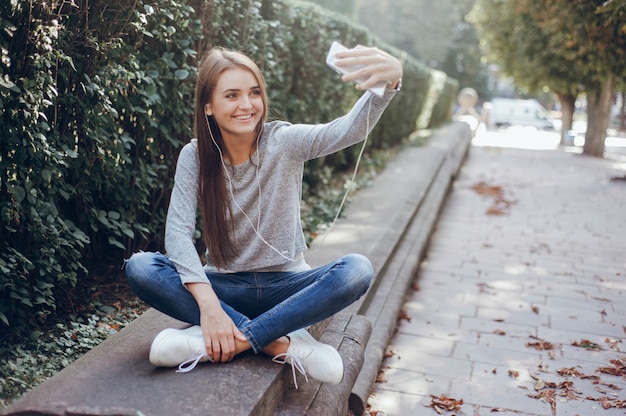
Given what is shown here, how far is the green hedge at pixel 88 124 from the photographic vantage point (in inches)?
107

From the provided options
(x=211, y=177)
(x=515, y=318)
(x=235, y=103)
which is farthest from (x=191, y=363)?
(x=515, y=318)

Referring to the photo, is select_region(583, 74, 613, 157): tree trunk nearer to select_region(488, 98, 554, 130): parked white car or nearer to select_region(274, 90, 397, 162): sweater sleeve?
select_region(274, 90, 397, 162): sweater sleeve

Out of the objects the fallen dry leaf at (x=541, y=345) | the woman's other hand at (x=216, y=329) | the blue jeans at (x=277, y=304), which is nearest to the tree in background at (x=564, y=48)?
the fallen dry leaf at (x=541, y=345)

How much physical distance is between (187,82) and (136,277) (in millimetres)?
1857

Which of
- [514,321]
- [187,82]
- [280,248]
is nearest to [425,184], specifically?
[514,321]

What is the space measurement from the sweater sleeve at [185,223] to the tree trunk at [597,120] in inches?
590

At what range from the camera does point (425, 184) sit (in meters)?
8.39

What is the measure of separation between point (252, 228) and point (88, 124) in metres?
1.05

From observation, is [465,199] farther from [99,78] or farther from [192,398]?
[192,398]

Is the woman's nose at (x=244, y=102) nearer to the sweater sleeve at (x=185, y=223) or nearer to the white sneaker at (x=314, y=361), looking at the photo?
the sweater sleeve at (x=185, y=223)

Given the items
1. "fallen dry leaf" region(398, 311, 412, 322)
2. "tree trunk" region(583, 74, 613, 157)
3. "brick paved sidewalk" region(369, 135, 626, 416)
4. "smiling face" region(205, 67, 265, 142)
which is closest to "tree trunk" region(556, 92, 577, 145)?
"tree trunk" region(583, 74, 613, 157)

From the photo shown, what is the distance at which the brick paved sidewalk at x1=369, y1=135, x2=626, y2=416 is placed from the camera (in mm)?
3398

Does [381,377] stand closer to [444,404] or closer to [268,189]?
[444,404]

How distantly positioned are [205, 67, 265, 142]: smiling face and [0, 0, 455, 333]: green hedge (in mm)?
676
